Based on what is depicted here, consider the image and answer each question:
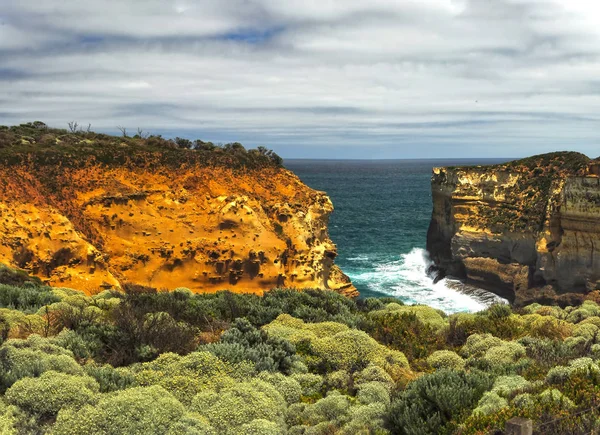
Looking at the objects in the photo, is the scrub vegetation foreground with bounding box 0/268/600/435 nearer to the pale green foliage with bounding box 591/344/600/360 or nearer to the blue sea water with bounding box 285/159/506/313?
the pale green foliage with bounding box 591/344/600/360

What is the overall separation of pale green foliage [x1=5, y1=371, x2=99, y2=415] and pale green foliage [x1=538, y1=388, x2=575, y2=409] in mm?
6468

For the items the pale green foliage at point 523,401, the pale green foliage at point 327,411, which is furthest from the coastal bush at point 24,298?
the pale green foliage at point 523,401

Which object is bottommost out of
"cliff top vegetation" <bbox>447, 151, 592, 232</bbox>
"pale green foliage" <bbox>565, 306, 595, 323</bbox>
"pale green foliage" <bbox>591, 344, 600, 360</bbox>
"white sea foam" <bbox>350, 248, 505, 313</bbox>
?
"white sea foam" <bbox>350, 248, 505, 313</bbox>

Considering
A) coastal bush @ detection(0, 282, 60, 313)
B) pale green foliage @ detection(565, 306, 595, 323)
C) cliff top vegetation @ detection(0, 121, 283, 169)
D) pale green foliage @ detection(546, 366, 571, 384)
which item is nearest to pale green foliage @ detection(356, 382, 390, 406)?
pale green foliage @ detection(546, 366, 571, 384)

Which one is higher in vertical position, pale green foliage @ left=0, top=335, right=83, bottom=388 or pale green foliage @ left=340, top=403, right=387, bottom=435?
pale green foliage @ left=0, top=335, right=83, bottom=388

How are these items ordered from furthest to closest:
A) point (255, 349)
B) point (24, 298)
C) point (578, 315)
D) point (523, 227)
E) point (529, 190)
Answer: point (529, 190) → point (523, 227) → point (578, 315) → point (24, 298) → point (255, 349)

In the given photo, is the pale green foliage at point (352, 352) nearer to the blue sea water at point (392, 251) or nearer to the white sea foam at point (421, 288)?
the white sea foam at point (421, 288)

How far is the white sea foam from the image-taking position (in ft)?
148

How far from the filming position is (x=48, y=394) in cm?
811

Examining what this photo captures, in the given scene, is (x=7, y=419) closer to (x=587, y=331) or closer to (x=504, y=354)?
(x=504, y=354)

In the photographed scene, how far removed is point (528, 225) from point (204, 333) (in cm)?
3513

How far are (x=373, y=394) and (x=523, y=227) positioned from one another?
3698 cm

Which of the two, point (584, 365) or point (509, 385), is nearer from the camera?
point (509, 385)

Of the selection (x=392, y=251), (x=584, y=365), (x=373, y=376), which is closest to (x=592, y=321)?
(x=584, y=365)
